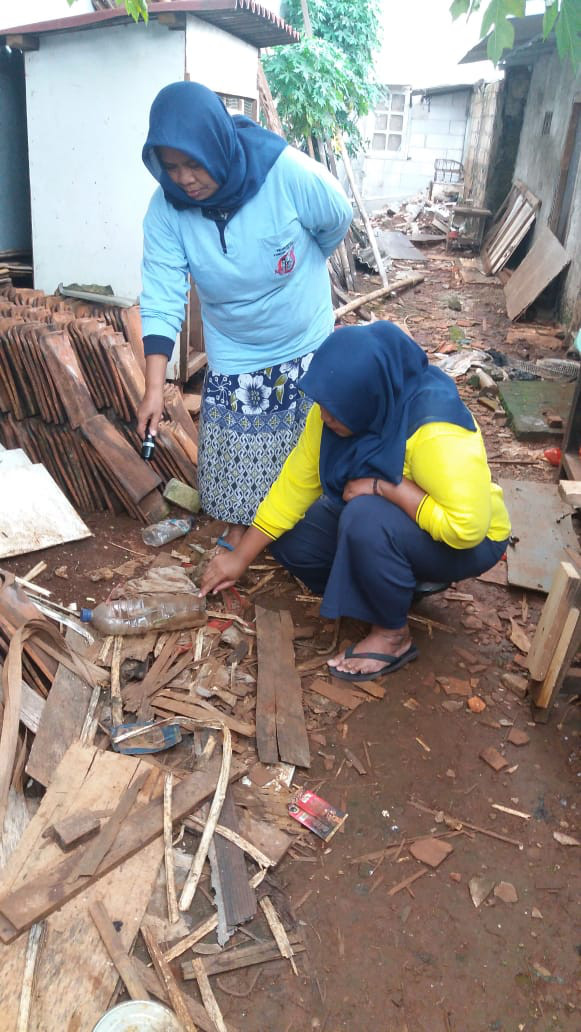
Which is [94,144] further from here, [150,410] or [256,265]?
[150,410]

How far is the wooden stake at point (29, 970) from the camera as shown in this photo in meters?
1.83

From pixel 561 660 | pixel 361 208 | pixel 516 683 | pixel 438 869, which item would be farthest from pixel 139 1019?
pixel 361 208

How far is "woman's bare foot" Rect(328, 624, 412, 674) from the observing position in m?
A: 3.10

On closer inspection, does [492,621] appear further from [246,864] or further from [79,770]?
[79,770]

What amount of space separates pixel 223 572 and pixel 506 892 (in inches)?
62.0

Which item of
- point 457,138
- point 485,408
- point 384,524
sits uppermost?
point 457,138

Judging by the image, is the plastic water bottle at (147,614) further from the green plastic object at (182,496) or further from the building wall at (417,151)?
the building wall at (417,151)

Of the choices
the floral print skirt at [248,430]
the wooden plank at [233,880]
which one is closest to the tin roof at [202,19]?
the floral print skirt at [248,430]

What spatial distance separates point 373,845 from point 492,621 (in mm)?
1429

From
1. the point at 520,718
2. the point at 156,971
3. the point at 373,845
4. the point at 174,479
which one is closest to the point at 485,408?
the point at 174,479

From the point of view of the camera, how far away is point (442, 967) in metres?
2.07

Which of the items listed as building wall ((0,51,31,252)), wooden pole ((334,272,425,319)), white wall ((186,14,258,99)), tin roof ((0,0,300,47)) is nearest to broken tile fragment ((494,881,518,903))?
white wall ((186,14,258,99))

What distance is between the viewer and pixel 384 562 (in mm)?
2838

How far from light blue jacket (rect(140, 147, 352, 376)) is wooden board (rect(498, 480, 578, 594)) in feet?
5.27
